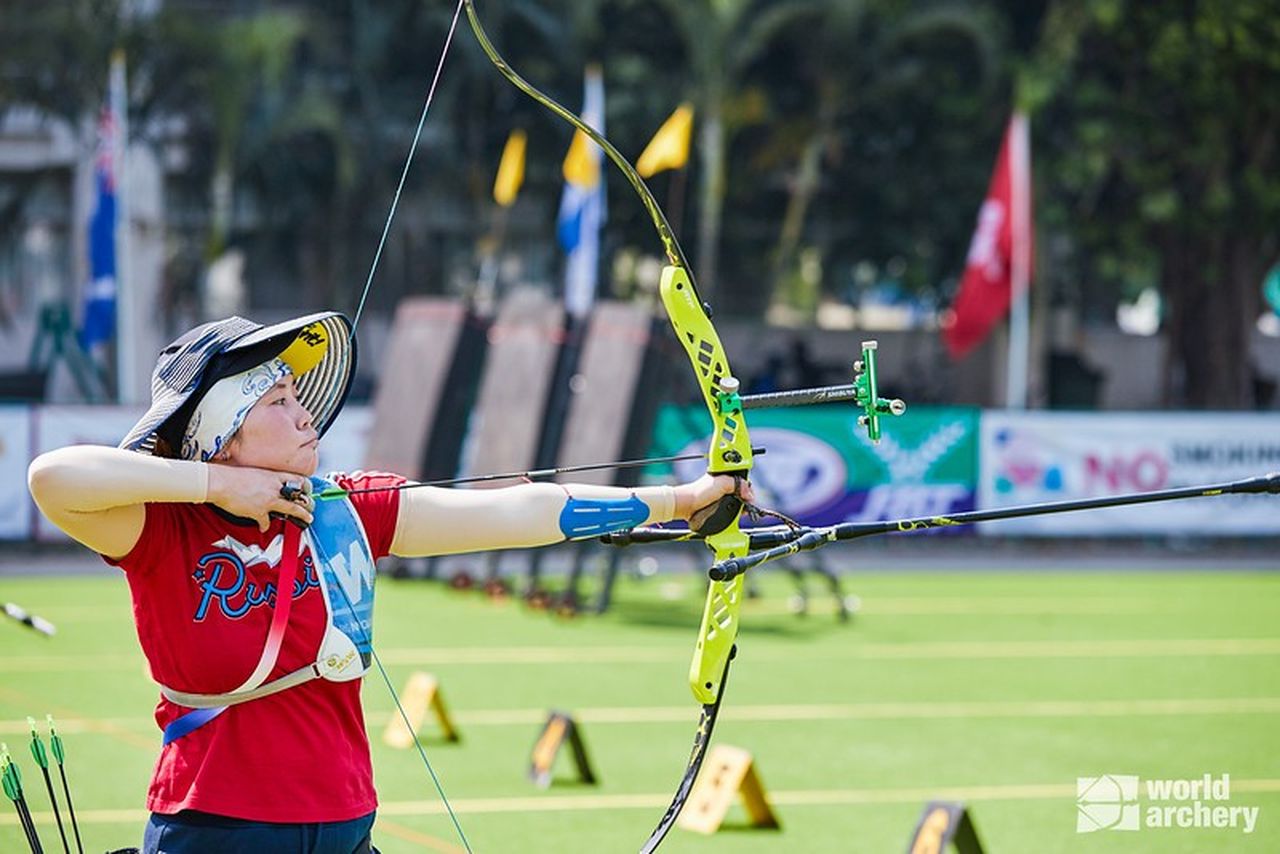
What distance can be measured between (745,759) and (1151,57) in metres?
A: 22.5

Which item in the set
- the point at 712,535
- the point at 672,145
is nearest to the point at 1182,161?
the point at 672,145

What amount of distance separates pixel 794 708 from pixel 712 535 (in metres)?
6.74

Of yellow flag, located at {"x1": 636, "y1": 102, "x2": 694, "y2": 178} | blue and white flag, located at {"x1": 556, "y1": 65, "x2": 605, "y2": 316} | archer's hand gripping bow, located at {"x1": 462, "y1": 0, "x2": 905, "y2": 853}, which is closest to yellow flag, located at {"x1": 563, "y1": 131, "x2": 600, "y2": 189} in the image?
blue and white flag, located at {"x1": 556, "y1": 65, "x2": 605, "y2": 316}

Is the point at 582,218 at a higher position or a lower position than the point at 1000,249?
lower

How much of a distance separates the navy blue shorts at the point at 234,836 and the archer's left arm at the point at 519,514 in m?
0.62

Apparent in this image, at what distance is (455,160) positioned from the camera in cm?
3328

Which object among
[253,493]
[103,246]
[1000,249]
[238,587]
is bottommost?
[238,587]

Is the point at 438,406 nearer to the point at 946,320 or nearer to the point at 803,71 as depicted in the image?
the point at 803,71

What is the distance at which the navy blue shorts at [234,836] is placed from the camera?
370cm

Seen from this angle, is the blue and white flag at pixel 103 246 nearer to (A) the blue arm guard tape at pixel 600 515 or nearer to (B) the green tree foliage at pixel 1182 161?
(B) the green tree foliage at pixel 1182 161

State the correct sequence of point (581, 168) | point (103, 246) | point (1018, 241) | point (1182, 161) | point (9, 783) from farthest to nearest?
point (1182, 161)
point (1018, 241)
point (103, 246)
point (581, 168)
point (9, 783)

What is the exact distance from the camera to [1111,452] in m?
20.7

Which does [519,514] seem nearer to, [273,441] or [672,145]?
[273,441]

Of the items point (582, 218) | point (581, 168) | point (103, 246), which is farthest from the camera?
point (103, 246)
